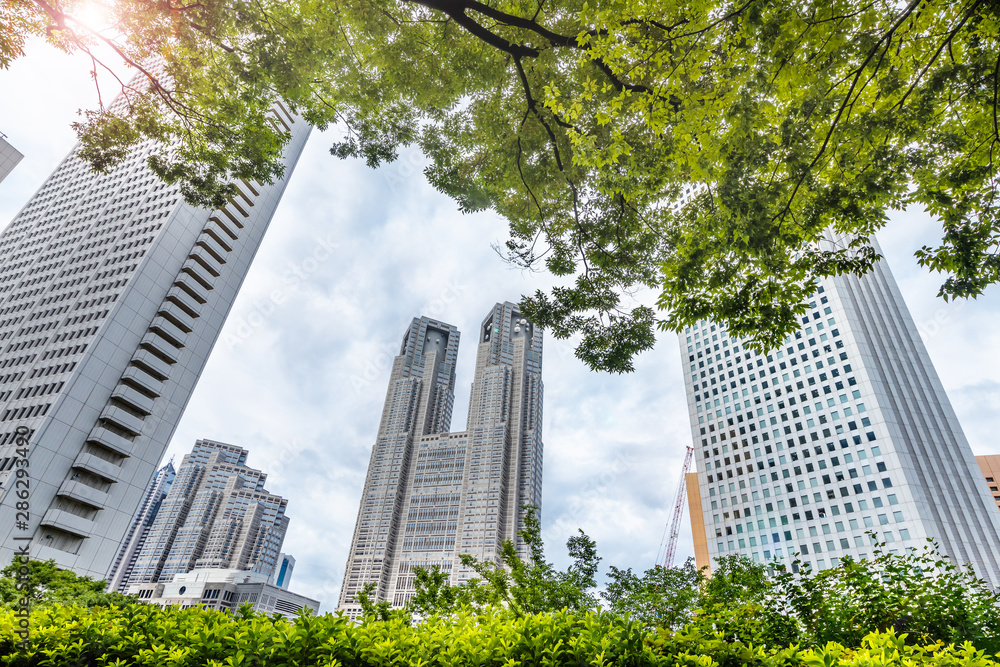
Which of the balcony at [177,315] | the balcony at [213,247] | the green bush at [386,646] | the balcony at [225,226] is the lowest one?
the green bush at [386,646]

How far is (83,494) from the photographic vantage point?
34.5 m

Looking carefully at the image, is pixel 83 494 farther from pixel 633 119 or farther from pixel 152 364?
pixel 633 119

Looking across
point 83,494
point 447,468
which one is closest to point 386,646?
point 83,494

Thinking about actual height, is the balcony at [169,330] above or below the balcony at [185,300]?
below

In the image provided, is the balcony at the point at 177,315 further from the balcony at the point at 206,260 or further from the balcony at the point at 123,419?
the balcony at the point at 123,419

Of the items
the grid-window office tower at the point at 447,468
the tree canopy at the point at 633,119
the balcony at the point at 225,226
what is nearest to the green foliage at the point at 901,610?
the tree canopy at the point at 633,119

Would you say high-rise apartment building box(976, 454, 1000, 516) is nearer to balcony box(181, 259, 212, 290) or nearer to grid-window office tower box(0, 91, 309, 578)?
grid-window office tower box(0, 91, 309, 578)

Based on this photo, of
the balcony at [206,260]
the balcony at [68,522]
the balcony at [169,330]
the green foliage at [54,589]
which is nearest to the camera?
the green foliage at [54,589]

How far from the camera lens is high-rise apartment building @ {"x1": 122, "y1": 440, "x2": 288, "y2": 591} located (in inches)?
4934

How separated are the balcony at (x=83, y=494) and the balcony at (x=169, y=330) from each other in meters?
13.7

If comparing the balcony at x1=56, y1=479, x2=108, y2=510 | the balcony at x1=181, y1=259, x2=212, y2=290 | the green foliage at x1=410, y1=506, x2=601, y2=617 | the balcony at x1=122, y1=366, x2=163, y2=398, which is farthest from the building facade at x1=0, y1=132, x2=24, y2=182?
the green foliage at x1=410, y1=506, x2=601, y2=617

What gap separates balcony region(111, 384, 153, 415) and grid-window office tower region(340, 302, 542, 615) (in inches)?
2594

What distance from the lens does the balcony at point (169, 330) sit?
139 ft

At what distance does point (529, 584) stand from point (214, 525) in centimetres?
15300
